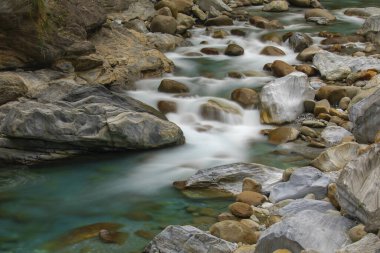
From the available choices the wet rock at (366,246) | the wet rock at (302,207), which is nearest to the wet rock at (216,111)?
the wet rock at (302,207)

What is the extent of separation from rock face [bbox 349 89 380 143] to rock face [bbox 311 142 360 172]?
0.72 m

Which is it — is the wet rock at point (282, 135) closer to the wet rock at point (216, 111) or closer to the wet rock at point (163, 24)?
the wet rock at point (216, 111)

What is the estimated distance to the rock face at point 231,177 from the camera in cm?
652

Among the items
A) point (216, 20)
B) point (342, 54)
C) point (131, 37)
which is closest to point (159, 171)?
point (131, 37)

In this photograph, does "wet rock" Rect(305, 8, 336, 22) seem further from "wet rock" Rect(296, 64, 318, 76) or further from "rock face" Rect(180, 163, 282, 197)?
"rock face" Rect(180, 163, 282, 197)

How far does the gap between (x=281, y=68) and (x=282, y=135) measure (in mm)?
3065

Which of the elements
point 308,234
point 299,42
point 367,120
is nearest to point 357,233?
point 308,234

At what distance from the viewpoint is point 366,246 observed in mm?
3756

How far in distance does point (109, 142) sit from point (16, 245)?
8.08 ft

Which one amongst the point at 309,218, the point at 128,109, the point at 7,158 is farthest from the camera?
the point at 128,109

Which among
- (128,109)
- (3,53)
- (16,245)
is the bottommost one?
(16,245)

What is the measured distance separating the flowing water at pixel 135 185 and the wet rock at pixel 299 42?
267 cm

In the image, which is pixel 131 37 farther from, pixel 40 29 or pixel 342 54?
pixel 342 54

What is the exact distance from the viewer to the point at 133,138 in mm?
7691
